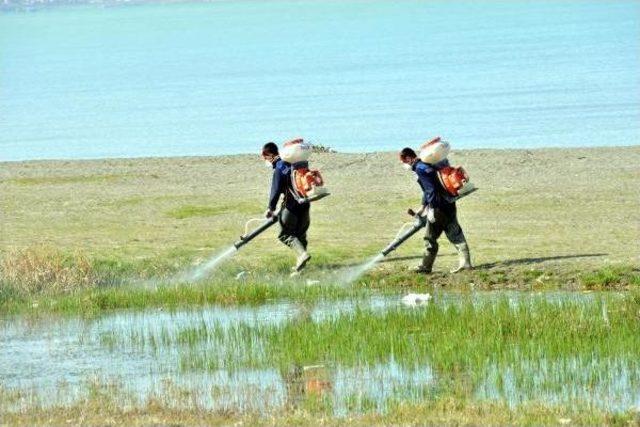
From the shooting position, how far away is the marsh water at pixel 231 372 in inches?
582

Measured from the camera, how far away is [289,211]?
22.6 meters

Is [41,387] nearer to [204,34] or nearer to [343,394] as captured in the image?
[343,394]

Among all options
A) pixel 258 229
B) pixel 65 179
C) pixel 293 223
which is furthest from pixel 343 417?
pixel 65 179

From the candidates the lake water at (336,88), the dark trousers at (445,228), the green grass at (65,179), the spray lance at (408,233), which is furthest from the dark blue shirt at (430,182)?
the lake water at (336,88)

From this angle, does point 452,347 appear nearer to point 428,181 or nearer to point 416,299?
point 416,299

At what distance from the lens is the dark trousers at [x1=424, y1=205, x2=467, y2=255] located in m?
21.8

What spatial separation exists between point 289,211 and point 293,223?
6.8 inches

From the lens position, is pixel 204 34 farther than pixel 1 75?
Yes

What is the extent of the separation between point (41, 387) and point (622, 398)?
5.58m

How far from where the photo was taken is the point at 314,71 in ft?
287

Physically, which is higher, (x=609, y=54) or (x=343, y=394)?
(x=609, y=54)

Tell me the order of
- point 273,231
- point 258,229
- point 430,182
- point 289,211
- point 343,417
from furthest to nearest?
point 273,231 < point 258,229 < point 289,211 < point 430,182 < point 343,417

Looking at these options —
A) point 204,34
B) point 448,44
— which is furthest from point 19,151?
point 204,34

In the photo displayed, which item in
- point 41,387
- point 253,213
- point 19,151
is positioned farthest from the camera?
point 19,151
